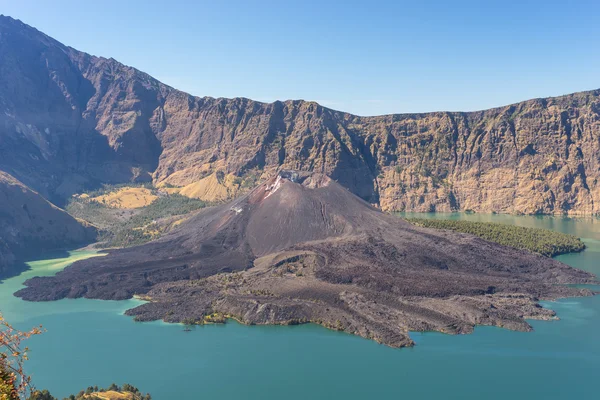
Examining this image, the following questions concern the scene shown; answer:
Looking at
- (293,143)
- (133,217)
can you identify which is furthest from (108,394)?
(293,143)

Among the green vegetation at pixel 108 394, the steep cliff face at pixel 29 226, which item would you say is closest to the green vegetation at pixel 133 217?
the steep cliff face at pixel 29 226

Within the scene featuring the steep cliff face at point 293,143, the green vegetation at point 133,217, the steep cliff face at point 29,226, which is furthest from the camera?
the steep cliff face at point 293,143

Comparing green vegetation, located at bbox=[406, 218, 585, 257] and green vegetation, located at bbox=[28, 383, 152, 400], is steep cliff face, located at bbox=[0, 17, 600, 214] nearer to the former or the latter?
green vegetation, located at bbox=[406, 218, 585, 257]

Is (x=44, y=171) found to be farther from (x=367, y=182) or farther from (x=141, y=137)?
(x=367, y=182)

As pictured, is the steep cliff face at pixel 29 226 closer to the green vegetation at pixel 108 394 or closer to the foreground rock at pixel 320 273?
the foreground rock at pixel 320 273

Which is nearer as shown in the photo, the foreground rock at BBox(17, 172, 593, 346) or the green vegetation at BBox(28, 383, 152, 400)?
the green vegetation at BBox(28, 383, 152, 400)

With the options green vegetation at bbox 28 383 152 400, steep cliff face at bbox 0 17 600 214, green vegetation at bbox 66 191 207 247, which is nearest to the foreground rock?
green vegetation at bbox 66 191 207 247
